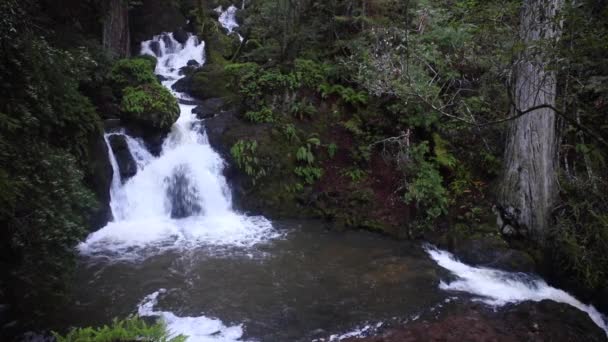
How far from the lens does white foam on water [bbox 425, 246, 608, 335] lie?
7.31m

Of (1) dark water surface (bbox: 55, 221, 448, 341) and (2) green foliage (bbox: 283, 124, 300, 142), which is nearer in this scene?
(1) dark water surface (bbox: 55, 221, 448, 341)

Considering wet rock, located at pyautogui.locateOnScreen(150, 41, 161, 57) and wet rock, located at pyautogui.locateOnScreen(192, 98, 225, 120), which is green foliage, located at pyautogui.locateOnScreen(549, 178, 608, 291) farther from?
wet rock, located at pyautogui.locateOnScreen(150, 41, 161, 57)

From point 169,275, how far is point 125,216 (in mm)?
3495

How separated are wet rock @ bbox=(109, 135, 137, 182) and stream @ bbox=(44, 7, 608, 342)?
0.15m

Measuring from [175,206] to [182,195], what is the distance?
0.37 metres

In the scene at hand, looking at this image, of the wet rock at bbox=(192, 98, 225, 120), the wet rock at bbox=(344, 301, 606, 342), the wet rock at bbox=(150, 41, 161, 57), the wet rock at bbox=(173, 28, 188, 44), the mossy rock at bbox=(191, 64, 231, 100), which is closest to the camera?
the wet rock at bbox=(344, 301, 606, 342)

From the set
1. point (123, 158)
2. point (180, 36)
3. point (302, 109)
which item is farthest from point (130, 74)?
point (180, 36)

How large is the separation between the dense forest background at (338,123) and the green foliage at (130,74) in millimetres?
47

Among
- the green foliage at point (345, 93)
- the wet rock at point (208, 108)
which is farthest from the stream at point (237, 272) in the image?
the green foliage at point (345, 93)

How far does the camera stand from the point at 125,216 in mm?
10641

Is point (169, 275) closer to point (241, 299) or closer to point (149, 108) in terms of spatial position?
point (241, 299)

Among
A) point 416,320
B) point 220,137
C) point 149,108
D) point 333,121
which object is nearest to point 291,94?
point 333,121

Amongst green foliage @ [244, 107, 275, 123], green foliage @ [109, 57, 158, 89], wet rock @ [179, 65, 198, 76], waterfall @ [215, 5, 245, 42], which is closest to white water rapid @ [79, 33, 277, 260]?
green foliage @ [244, 107, 275, 123]

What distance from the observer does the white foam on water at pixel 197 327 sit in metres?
6.12
